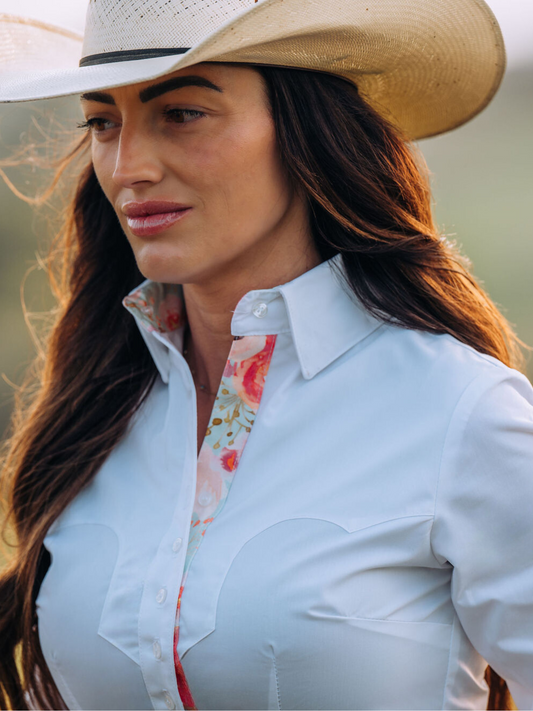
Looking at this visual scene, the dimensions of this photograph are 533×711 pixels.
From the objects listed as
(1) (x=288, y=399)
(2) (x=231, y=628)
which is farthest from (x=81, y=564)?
(1) (x=288, y=399)

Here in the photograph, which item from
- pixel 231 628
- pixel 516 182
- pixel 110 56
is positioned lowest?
pixel 516 182

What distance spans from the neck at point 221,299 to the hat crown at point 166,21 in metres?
0.48

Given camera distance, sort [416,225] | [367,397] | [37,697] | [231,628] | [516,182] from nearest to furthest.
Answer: [231,628]
[367,397]
[416,225]
[37,697]
[516,182]

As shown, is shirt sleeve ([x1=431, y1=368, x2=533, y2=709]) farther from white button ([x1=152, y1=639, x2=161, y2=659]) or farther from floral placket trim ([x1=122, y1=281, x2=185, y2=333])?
floral placket trim ([x1=122, y1=281, x2=185, y2=333])

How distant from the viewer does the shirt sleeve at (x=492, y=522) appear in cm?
129

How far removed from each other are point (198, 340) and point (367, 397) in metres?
0.55

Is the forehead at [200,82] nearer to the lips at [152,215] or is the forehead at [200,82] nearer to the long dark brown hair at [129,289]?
the long dark brown hair at [129,289]

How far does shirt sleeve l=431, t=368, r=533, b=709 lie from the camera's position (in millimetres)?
1287

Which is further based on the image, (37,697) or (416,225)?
(37,697)

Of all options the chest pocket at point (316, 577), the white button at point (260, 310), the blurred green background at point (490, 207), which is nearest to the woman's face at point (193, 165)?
the white button at point (260, 310)

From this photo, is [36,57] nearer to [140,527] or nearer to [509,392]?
[140,527]

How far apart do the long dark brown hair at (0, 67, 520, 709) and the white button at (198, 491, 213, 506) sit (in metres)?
0.37

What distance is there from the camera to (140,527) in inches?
59.9

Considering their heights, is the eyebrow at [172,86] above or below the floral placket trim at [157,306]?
above
